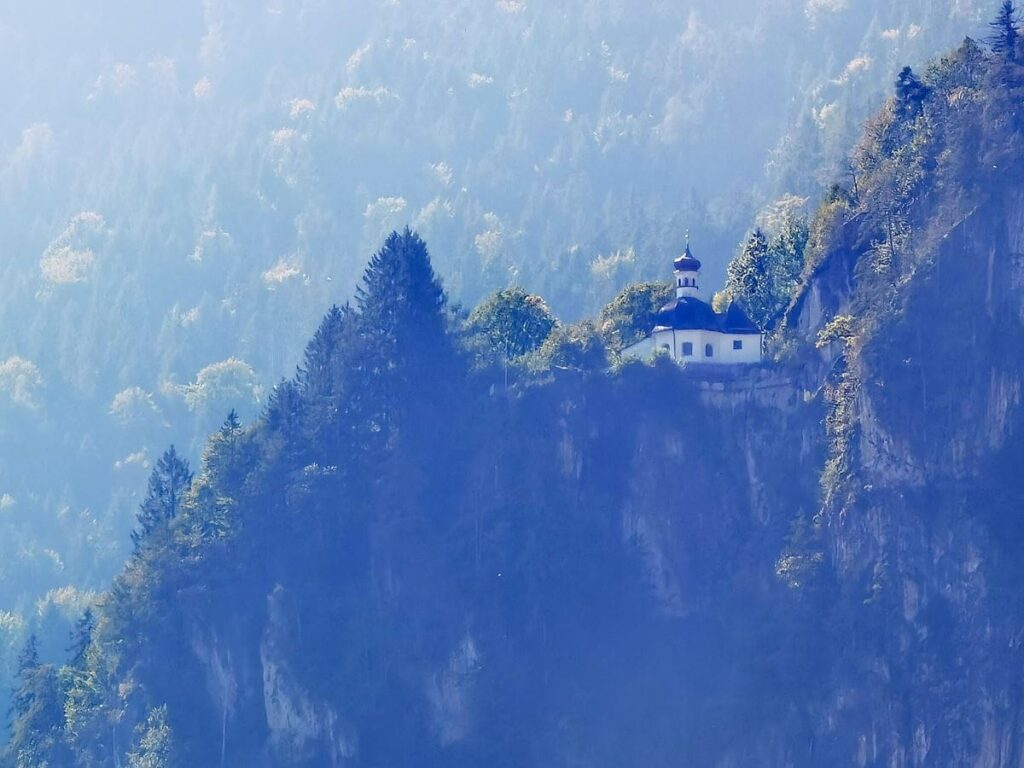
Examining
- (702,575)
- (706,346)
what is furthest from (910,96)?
(702,575)

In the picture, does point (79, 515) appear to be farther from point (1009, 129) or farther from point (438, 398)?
point (1009, 129)

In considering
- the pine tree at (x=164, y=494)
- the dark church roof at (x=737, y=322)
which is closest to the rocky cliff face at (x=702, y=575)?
the dark church roof at (x=737, y=322)

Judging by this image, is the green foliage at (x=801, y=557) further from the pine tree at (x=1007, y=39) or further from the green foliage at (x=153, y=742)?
the green foliage at (x=153, y=742)

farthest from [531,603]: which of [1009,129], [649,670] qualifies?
[1009,129]

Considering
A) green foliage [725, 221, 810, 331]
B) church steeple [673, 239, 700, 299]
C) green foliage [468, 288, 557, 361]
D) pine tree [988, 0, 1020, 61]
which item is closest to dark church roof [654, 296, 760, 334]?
church steeple [673, 239, 700, 299]

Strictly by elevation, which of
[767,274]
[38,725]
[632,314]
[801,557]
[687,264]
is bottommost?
[38,725]

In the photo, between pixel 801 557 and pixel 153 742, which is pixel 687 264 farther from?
pixel 153 742
